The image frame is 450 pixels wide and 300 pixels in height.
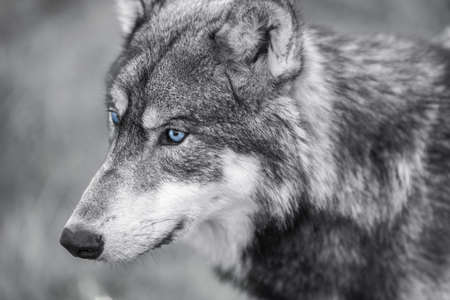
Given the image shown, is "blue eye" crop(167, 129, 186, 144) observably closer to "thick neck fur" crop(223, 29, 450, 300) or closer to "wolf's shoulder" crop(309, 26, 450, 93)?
"thick neck fur" crop(223, 29, 450, 300)

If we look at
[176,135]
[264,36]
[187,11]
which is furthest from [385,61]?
[176,135]

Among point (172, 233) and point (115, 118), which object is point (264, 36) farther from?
point (172, 233)

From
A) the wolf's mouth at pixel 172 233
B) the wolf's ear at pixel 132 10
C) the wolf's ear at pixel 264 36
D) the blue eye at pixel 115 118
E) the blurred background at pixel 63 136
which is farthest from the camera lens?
the blurred background at pixel 63 136

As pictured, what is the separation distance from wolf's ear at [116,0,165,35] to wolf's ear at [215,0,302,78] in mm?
729

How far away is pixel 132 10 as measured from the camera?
10.4 feet

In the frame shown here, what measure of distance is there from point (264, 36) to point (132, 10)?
1073 mm

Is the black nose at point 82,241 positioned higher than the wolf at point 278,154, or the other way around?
the wolf at point 278,154

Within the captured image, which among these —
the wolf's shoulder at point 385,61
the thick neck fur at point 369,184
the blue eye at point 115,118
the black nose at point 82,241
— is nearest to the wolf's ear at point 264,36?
the thick neck fur at point 369,184

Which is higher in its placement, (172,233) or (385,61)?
(385,61)

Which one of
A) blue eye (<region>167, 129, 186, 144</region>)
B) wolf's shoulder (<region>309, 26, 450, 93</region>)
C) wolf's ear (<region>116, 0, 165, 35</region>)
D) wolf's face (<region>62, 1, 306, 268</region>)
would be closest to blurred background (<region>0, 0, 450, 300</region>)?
wolf's face (<region>62, 1, 306, 268</region>)

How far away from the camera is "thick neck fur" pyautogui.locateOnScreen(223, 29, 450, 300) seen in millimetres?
2715

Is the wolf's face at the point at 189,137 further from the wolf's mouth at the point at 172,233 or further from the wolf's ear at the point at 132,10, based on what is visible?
the wolf's ear at the point at 132,10

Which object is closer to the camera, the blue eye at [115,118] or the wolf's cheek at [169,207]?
the wolf's cheek at [169,207]

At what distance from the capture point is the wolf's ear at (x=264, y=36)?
7.80ft
